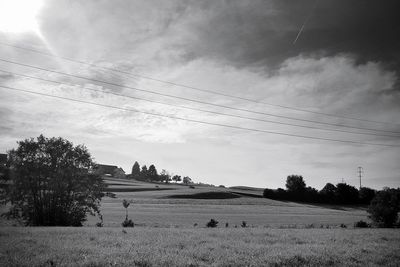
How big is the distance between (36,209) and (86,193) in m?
5.28

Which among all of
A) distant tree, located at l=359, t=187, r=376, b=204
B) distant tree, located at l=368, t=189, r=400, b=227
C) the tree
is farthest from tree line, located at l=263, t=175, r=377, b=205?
the tree

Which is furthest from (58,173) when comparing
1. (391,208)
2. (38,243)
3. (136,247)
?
(391,208)

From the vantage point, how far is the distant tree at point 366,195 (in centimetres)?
12391

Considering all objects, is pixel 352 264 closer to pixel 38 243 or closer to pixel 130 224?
pixel 38 243

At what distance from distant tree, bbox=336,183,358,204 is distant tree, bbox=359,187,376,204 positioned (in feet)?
9.48

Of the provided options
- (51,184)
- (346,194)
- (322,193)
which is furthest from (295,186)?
(51,184)

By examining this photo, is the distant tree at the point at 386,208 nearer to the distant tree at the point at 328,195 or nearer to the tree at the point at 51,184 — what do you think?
the tree at the point at 51,184

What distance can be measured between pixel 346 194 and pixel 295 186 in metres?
19.2

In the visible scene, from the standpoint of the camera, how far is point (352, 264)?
12812mm

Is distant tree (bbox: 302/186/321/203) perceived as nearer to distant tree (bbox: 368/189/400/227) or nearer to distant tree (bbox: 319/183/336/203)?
distant tree (bbox: 319/183/336/203)

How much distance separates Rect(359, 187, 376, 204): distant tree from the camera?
123906mm

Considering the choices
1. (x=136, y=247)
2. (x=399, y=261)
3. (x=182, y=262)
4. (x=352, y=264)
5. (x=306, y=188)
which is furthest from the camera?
(x=306, y=188)

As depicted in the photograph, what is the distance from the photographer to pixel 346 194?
12144cm

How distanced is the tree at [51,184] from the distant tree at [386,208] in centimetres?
4361
